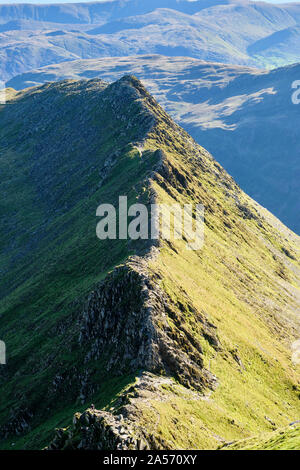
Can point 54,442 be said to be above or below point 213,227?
below

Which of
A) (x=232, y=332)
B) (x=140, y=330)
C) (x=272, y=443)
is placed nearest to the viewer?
(x=272, y=443)

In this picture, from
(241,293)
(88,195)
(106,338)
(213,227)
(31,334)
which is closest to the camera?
(106,338)

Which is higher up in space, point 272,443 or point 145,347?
point 145,347

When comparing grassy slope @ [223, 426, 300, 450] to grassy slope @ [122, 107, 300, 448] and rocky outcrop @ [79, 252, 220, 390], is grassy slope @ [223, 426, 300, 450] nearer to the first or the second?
grassy slope @ [122, 107, 300, 448]

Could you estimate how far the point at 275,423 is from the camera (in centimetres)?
8012

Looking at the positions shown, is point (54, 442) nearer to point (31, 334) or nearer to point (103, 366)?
point (103, 366)

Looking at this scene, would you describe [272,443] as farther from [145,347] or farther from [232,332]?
[232,332]

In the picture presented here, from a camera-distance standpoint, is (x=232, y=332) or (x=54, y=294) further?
(x=54, y=294)

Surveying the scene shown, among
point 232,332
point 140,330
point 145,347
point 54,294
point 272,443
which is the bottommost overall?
point 272,443

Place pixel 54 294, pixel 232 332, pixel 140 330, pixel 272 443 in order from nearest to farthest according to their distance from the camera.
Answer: pixel 272 443 → pixel 140 330 → pixel 232 332 → pixel 54 294

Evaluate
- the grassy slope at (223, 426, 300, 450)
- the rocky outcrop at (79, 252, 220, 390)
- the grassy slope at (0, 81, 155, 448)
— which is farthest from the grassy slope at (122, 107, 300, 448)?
the grassy slope at (0, 81, 155, 448)

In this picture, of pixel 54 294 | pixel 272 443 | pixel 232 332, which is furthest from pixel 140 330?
pixel 54 294

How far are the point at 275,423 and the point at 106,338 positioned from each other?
1292 inches
